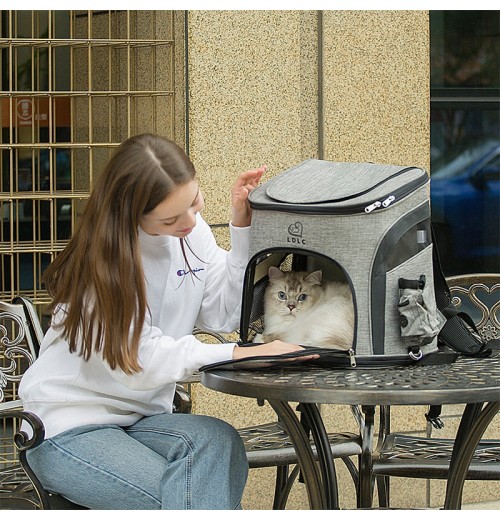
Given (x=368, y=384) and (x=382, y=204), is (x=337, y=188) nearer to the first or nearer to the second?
(x=382, y=204)

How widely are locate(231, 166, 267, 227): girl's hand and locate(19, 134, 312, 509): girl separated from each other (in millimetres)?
165

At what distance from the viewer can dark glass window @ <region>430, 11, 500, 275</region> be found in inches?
204

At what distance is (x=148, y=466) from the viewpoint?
2600mm

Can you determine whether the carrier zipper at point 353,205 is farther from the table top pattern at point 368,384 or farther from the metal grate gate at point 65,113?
the metal grate gate at point 65,113

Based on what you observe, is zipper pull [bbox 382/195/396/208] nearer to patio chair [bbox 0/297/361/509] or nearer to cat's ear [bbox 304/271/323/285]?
cat's ear [bbox 304/271/323/285]

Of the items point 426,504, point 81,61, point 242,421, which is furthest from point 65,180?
point 426,504

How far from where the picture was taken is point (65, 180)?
15.7 ft

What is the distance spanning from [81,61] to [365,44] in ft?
4.46

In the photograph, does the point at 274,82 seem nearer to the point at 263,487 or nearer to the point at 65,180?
the point at 65,180

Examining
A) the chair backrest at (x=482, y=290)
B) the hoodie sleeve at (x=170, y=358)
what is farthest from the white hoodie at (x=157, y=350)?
the chair backrest at (x=482, y=290)

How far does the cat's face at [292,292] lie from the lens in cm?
285

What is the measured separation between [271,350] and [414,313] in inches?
15.2

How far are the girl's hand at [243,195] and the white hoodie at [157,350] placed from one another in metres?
0.03

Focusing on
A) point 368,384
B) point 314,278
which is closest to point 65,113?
point 314,278
